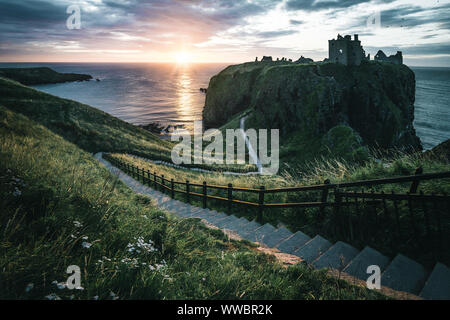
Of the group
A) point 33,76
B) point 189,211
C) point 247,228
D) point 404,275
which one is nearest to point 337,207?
point 404,275

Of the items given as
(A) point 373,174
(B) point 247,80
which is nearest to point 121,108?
(B) point 247,80

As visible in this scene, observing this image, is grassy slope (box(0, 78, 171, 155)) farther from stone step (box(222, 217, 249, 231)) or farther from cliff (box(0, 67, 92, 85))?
cliff (box(0, 67, 92, 85))

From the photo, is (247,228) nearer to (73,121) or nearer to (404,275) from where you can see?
(404,275)

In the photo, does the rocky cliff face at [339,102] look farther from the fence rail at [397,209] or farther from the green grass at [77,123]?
the fence rail at [397,209]

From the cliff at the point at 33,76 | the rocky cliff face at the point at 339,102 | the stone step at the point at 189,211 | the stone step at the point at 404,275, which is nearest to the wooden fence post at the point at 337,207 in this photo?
the stone step at the point at 404,275

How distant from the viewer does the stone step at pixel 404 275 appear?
3502 millimetres

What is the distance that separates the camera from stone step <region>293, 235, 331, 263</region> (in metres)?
4.64

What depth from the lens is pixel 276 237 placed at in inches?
234

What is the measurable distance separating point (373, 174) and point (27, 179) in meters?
8.43

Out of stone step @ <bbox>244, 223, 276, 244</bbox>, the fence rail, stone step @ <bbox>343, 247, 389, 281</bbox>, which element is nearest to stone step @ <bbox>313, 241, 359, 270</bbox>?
stone step @ <bbox>343, 247, 389, 281</bbox>

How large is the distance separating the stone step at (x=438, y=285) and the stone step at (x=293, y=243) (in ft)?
7.28

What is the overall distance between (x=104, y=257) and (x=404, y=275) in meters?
4.54

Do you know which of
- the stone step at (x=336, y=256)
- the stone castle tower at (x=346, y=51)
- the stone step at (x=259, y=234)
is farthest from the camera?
the stone castle tower at (x=346, y=51)

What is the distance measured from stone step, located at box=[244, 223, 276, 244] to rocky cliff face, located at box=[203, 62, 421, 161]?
1817 inches
